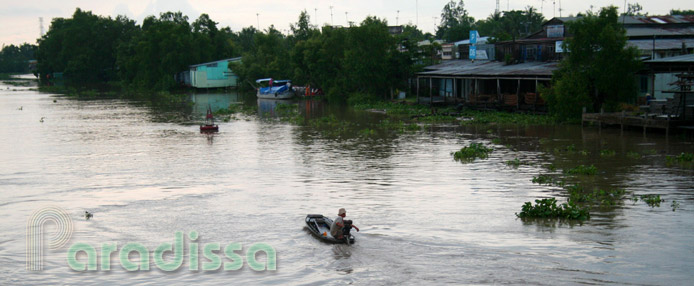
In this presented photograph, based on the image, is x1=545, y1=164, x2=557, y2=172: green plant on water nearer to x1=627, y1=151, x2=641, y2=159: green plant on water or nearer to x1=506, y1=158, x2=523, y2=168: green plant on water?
x1=506, y1=158, x2=523, y2=168: green plant on water

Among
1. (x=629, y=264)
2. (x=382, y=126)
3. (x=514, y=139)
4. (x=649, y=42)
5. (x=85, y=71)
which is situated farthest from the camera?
(x=85, y=71)

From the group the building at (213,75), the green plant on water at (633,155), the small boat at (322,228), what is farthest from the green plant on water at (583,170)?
the building at (213,75)

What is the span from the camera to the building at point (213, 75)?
86062 mm

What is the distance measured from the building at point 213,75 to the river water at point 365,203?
157 feet

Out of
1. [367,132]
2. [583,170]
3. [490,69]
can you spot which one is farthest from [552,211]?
[490,69]

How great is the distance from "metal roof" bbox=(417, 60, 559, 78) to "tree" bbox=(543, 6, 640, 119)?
2.91 m

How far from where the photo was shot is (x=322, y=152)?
31.6 meters

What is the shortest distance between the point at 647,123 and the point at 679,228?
16747 millimetres

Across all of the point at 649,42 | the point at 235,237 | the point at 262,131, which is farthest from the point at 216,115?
the point at 235,237

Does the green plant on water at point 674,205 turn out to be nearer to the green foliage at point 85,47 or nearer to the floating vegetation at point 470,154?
the floating vegetation at point 470,154

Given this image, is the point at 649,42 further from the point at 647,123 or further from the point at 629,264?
the point at 629,264

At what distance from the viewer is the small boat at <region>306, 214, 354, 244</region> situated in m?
16.0

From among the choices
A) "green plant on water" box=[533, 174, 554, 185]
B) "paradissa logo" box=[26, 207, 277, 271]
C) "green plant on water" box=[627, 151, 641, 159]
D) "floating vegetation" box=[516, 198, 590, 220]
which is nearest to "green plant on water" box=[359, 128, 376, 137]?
"green plant on water" box=[627, 151, 641, 159]

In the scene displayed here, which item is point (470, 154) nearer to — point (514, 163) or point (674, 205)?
point (514, 163)
